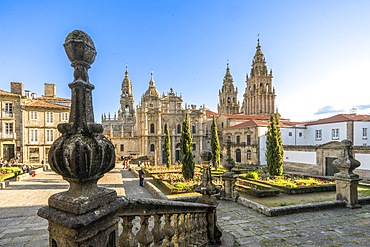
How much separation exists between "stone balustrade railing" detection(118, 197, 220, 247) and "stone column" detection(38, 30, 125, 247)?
12.5 inches

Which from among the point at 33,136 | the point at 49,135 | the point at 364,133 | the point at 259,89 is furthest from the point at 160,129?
the point at 364,133

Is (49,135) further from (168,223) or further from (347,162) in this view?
(347,162)

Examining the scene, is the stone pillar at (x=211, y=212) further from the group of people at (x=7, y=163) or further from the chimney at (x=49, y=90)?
the chimney at (x=49, y=90)

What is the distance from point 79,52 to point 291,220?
303 inches

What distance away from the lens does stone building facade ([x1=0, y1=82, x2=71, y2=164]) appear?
28.9 metres

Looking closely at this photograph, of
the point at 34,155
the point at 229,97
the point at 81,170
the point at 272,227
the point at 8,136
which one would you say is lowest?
the point at 34,155

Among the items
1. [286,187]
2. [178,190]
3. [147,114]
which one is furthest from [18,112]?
[286,187]

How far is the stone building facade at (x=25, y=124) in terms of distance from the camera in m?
28.9

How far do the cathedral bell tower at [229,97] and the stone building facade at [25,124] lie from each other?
4550 cm

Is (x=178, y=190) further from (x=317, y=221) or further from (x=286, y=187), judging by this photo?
(x=317, y=221)

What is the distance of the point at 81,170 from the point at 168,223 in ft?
5.97

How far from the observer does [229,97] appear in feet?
216

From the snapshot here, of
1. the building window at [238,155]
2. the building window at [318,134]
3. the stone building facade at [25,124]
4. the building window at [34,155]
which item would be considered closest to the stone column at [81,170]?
the stone building facade at [25,124]

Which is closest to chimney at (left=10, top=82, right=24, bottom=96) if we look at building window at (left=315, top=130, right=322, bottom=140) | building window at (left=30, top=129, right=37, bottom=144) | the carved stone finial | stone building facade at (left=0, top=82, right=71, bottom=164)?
stone building facade at (left=0, top=82, right=71, bottom=164)
